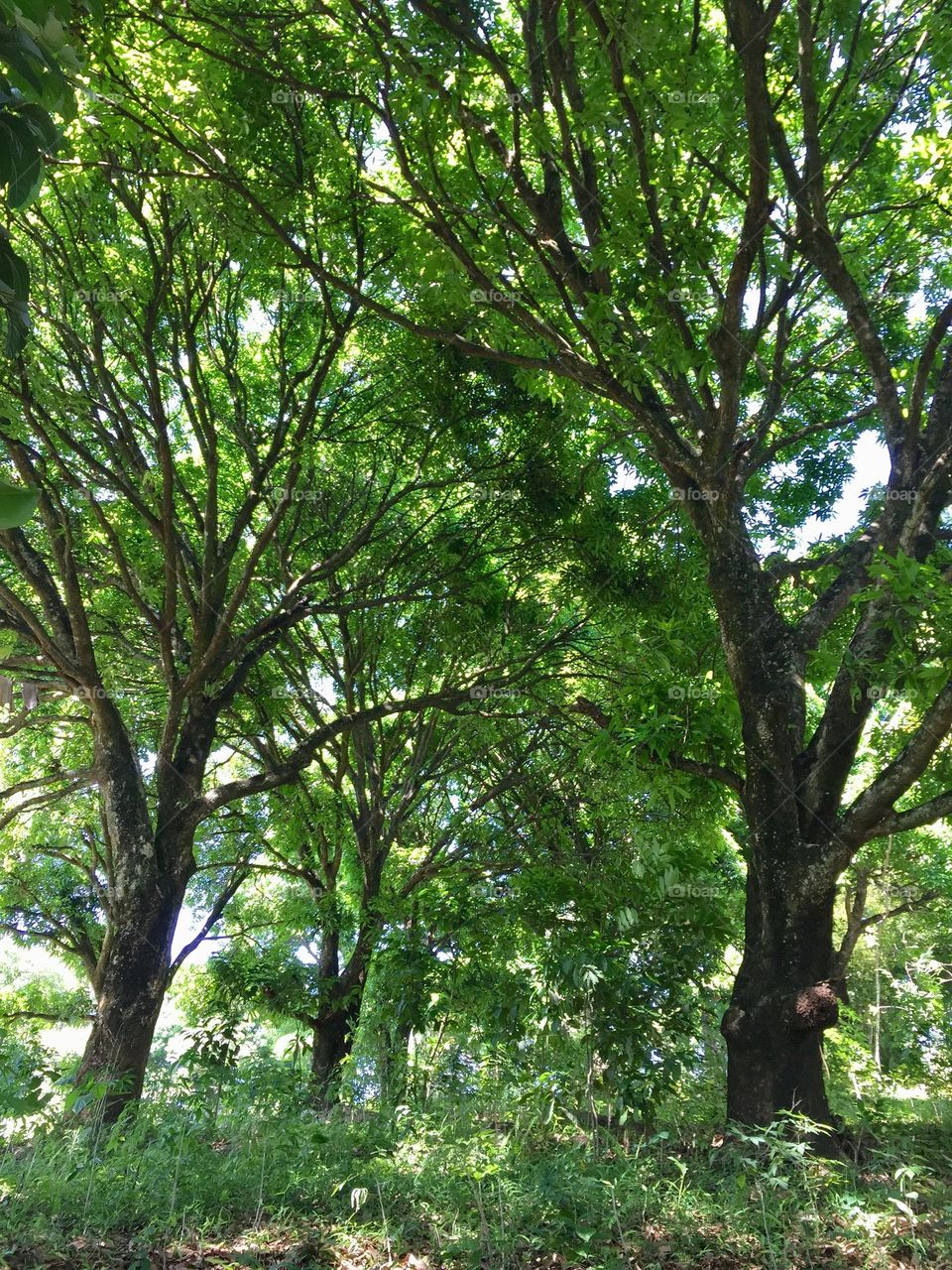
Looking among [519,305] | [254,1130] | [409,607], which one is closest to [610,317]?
[519,305]

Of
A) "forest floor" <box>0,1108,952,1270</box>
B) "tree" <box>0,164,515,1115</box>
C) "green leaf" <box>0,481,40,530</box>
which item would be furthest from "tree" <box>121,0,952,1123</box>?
"green leaf" <box>0,481,40,530</box>

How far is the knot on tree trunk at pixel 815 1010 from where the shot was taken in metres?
5.53

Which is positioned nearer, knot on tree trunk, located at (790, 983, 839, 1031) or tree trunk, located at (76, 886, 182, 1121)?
knot on tree trunk, located at (790, 983, 839, 1031)

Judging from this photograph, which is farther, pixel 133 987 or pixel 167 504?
pixel 167 504

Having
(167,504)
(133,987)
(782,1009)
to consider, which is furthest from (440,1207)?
(167,504)

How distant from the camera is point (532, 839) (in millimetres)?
11477

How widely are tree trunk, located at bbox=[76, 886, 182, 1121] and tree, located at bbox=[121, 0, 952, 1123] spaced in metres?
4.70

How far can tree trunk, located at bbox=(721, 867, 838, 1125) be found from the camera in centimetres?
554

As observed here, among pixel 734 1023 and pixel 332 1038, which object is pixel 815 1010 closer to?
pixel 734 1023

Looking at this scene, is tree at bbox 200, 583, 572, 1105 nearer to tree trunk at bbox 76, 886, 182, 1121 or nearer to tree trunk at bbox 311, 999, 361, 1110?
tree trunk at bbox 311, 999, 361, 1110

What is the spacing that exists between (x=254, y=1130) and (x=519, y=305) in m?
5.58

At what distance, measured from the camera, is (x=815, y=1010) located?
553 centimetres

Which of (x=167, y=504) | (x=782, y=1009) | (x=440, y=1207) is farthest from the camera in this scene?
(x=167, y=504)

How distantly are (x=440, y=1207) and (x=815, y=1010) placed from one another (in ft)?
8.90
